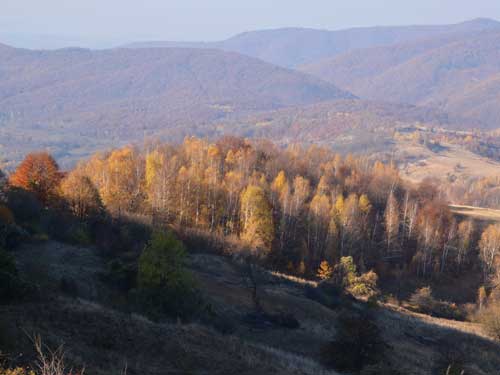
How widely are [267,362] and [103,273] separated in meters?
12.9

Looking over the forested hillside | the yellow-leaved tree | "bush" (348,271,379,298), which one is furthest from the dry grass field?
"bush" (348,271,379,298)

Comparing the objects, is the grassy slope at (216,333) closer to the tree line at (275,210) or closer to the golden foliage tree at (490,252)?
the tree line at (275,210)

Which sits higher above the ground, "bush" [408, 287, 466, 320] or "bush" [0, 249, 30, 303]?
"bush" [0, 249, 30, 303]

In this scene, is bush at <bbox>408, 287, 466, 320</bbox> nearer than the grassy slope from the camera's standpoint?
No

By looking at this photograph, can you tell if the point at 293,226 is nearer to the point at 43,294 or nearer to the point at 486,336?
the point at 486,336

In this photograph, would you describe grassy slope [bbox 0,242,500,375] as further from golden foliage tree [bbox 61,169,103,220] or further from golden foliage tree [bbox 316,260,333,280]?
golden foliage tree [bbox 316,260,333,280]

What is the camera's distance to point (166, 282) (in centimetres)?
2295

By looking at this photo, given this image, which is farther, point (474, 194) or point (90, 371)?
point (474, 194)

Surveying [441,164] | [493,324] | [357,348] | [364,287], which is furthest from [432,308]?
[441,164]

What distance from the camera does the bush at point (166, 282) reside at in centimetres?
2261

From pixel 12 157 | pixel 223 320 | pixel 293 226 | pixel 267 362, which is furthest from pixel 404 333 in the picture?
pixel 12 157

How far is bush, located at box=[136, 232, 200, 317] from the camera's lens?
22.6 m

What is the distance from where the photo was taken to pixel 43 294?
18438 mm

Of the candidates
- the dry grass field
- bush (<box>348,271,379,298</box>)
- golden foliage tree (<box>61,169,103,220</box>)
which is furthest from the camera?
the dry grass field
